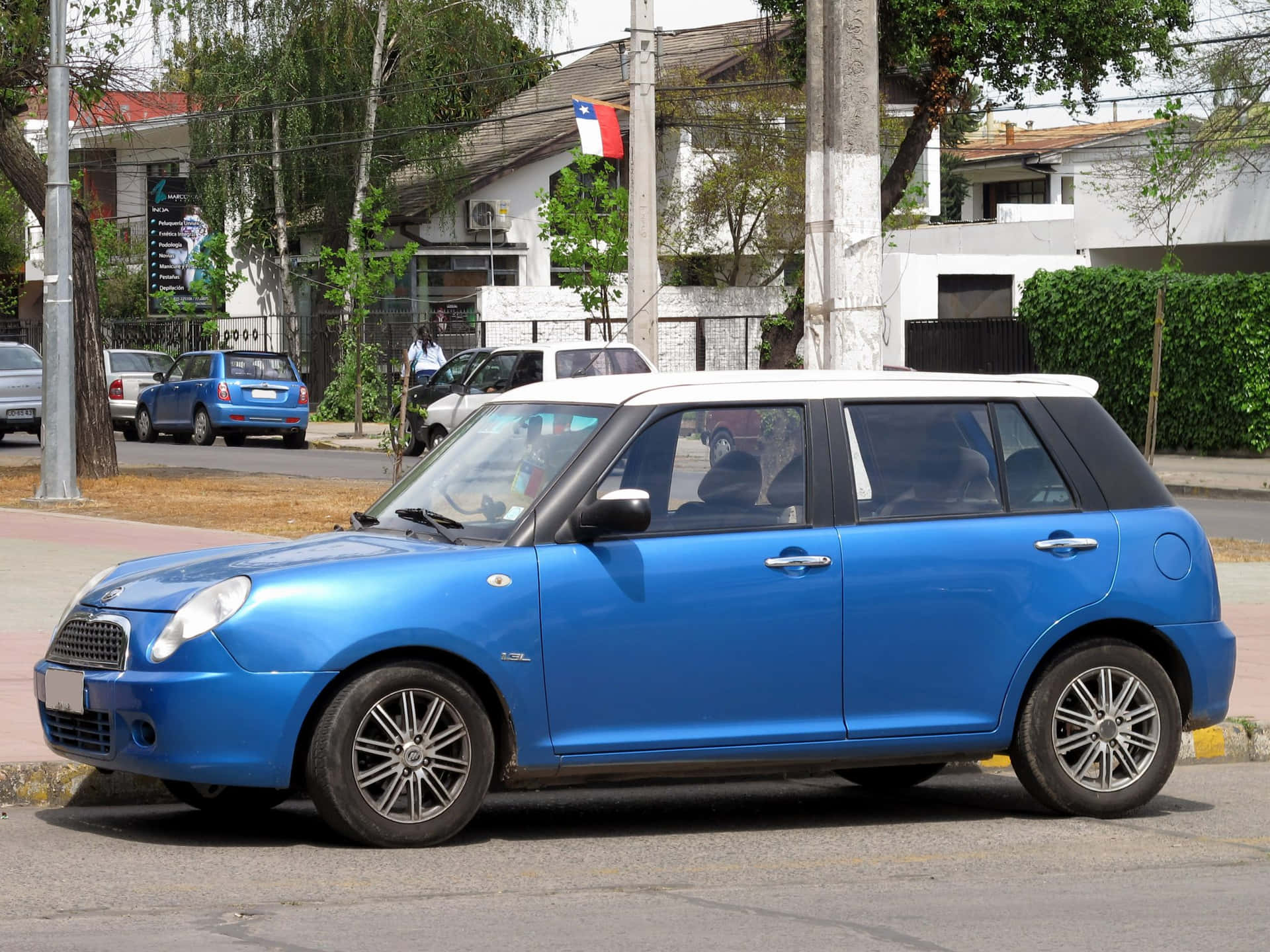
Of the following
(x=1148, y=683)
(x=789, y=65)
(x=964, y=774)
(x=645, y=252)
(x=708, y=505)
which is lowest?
(x=964, y=774)

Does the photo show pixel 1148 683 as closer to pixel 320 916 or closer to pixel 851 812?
pixel 851 812

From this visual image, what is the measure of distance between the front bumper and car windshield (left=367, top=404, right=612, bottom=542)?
903 millimetres

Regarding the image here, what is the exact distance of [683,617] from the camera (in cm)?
677

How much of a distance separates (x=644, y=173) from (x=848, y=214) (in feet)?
38.1

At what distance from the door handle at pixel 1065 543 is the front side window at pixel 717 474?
937 millimetres

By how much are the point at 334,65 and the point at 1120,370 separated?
20.6 metres

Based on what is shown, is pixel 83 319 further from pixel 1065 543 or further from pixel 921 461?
pixel 1065 543

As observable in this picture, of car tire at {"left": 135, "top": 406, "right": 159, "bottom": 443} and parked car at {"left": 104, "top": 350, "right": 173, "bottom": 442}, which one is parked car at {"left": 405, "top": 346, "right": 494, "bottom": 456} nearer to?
car tire at {"left": 135, "top": 406, "right": 159, "bottom": 443}

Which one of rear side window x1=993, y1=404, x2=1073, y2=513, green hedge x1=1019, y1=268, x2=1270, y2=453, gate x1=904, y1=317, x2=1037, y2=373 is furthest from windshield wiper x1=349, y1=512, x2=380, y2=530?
gate x1=904, y1=317, x2=1037, y2=373

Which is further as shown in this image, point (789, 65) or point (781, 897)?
point (789, 65)

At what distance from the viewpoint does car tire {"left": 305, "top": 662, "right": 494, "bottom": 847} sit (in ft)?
21.0

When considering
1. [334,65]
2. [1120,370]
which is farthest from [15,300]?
[1120,370]

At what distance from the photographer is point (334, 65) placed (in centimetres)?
4306

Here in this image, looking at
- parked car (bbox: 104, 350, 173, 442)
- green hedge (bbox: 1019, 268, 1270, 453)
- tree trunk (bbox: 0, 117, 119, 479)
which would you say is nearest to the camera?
tree trunk (bbox: 0, 117, 119, 479)
